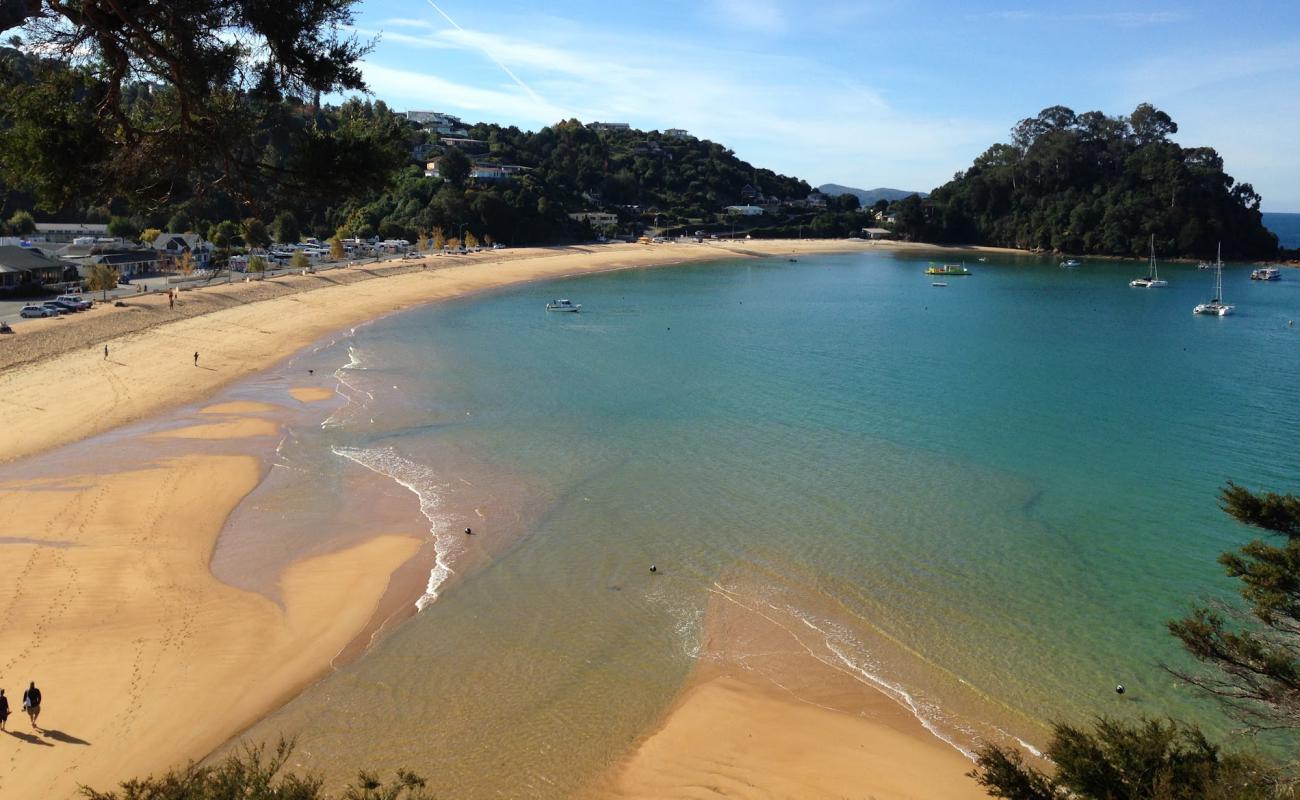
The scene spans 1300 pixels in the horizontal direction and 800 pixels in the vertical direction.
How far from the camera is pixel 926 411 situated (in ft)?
108

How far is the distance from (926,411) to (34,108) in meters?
30.4

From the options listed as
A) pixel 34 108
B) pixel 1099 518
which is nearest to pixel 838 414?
pixel 1099 518

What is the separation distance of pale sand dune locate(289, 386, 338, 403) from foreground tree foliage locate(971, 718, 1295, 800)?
2967 cm

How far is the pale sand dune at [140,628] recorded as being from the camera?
12289mm

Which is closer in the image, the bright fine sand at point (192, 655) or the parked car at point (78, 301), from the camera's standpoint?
the bright fine sand at point (192, 655)

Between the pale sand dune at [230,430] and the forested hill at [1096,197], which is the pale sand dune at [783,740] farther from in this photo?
the forested hill at [1096,197]

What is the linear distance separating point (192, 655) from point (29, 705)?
2.59m

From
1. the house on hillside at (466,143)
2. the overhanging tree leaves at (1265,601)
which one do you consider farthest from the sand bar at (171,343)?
the house on hillside at (466,143)

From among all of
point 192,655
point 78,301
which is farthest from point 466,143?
point 192,655

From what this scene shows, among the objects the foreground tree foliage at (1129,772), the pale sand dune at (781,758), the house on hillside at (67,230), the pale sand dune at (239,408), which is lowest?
the pale sand dune at (781,758)

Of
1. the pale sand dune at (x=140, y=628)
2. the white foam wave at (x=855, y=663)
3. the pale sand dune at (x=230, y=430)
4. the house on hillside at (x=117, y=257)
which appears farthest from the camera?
the house on hillside at (x=117, y=257)

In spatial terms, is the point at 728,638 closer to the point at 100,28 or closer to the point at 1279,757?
the point at 1279,757

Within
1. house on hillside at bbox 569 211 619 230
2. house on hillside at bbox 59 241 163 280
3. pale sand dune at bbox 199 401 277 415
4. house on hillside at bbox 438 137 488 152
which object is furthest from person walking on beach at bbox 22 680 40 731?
house on hillside at bbox 438 137 488 152

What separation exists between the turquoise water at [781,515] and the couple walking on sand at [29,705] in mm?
3270
